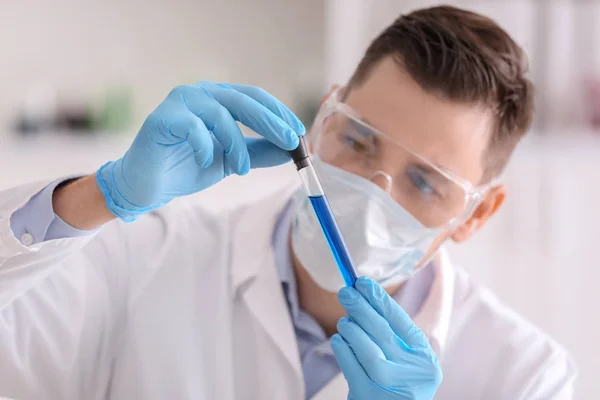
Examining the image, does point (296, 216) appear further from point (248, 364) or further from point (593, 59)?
point (593, 59)

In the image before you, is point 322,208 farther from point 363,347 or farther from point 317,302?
point 317,302

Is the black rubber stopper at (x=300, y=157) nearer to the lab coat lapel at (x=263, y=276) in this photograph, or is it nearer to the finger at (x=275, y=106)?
the finger at (x=275, y=106)

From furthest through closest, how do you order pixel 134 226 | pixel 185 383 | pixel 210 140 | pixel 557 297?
1. pixel 557 297
2. pixel 134 226
3. pixel 185 383
4. pixel 210 140

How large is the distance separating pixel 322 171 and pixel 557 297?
1.23m

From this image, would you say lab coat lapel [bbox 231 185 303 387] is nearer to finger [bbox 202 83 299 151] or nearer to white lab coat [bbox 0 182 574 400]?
white lab coat [bbox 0 182 574 400]

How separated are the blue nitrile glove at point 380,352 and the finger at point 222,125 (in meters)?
0.22

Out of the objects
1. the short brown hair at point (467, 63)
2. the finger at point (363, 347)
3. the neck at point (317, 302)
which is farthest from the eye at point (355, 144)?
the finger at point (363, 347)

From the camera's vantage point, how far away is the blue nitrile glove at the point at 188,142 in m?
0.82

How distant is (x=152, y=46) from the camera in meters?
2.15

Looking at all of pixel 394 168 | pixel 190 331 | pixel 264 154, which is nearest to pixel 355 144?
pixel 394 168

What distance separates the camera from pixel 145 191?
2.75 ft

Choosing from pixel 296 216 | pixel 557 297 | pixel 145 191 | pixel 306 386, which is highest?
pixel 145 191

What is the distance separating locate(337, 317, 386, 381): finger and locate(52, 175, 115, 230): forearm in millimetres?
351

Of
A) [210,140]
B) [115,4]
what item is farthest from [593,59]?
[210,140]
